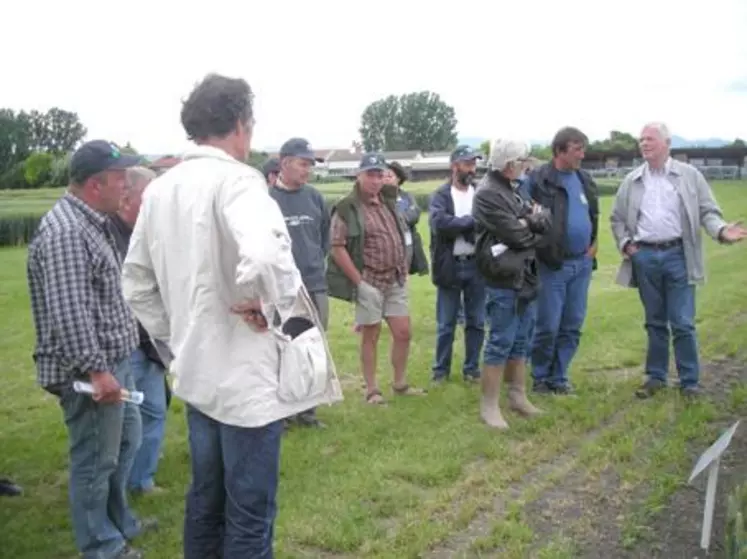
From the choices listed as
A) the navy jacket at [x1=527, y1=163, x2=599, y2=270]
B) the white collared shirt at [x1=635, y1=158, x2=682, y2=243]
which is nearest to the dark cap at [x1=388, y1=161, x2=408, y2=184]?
the navy jacket at [x1=527, y1=163, x2=599, y2=270]

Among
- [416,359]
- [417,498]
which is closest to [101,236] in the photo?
[417,498]

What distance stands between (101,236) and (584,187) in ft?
14.3

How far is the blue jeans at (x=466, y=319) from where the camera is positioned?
713 cm

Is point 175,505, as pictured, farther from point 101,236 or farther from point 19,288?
point 19,288

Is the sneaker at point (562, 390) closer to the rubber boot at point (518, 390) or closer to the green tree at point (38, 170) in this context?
the rubber boot at point (518, 390)

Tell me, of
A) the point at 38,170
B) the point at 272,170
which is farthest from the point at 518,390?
the point at 38,170

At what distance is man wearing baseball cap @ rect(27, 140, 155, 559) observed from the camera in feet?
11.5

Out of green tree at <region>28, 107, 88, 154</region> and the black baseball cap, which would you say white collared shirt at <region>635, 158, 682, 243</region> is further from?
green tree at <region>28, 107, 88, 154</region>

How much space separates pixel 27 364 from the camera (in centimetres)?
883

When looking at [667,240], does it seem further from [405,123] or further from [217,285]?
[405,123]

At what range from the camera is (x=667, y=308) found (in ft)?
22.0

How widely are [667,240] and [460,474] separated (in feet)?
9.01

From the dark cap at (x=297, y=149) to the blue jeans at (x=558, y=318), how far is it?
2120 millimetres

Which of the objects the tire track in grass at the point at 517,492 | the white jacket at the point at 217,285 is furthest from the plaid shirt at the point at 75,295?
the tire track in grass at the point at 517,492
